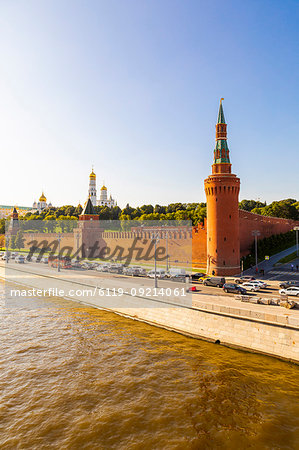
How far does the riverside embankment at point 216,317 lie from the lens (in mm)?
16359

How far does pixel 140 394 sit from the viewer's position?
13.3 m

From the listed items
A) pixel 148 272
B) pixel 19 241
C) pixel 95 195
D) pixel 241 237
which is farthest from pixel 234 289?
pixel 95 195

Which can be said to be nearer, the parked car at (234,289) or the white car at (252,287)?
the parked car at (234,289)

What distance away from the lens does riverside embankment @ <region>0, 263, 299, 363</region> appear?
16.4m

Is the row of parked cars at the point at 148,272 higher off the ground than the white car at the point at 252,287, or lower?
higher

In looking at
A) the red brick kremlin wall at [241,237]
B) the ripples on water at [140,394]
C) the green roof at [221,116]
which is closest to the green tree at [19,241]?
the red brick kremlin wall at [241,237]

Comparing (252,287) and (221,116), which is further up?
(221,116)

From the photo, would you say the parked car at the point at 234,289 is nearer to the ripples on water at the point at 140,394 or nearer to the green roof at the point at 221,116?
the ripples on water at the point at 140,394

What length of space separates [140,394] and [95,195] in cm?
13250

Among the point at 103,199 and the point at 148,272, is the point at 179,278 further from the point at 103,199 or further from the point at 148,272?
the point at 103,199

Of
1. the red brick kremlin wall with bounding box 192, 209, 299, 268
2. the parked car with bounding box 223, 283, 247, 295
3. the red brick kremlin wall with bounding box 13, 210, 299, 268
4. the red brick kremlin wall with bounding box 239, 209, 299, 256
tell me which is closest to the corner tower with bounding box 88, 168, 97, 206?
the red brick kremlin wall with bounding box 13, 210, 299, 268

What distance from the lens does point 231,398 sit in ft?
42.6

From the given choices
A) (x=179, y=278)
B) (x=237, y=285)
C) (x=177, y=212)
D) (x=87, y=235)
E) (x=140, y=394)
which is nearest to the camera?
(x=140, y=394)

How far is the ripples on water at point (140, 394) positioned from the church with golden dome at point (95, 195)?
12159 cm
